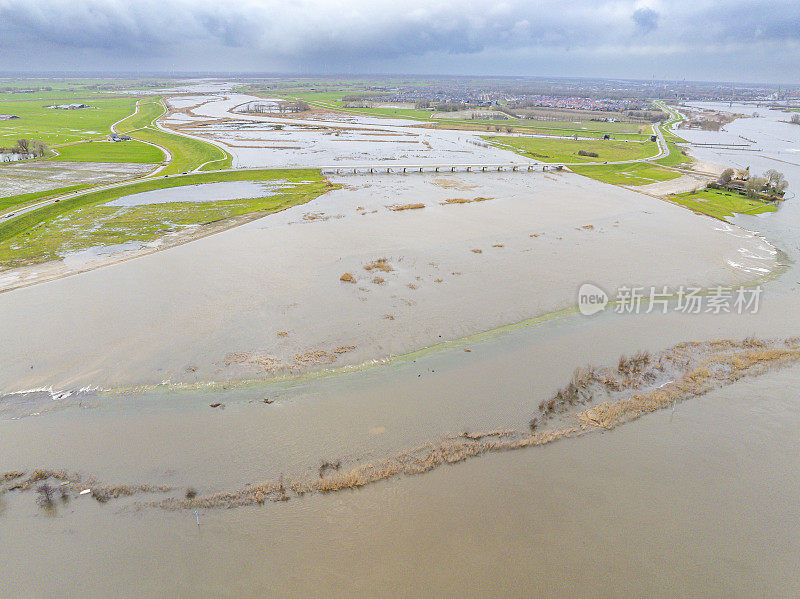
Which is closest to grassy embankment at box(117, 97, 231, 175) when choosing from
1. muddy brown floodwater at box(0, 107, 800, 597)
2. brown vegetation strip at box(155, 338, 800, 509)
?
muddy brown floodwater at box(0, 107, 800, 597)

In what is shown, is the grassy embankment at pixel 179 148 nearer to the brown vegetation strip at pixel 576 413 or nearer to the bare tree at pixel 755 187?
the brown vegetation strip at pixel 576 413

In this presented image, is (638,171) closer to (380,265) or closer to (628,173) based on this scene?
(628,173)

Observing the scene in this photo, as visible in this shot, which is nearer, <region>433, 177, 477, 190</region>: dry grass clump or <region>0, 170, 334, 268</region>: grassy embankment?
<region>0, 170, 334, 268</region>: grassy embankment

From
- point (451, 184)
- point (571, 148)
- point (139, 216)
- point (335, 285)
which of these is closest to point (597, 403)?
point (335, 285)

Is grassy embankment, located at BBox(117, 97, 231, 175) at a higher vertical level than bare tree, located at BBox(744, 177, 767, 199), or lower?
higher

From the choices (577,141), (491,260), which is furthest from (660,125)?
(491,260)

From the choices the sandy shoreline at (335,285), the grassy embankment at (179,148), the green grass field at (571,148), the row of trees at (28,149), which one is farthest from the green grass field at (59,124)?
the green grass field at (571,148)

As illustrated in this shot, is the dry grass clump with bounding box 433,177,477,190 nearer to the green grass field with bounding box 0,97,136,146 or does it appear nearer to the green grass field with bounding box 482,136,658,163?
the green grass field with bounding box 482,136,658,163
